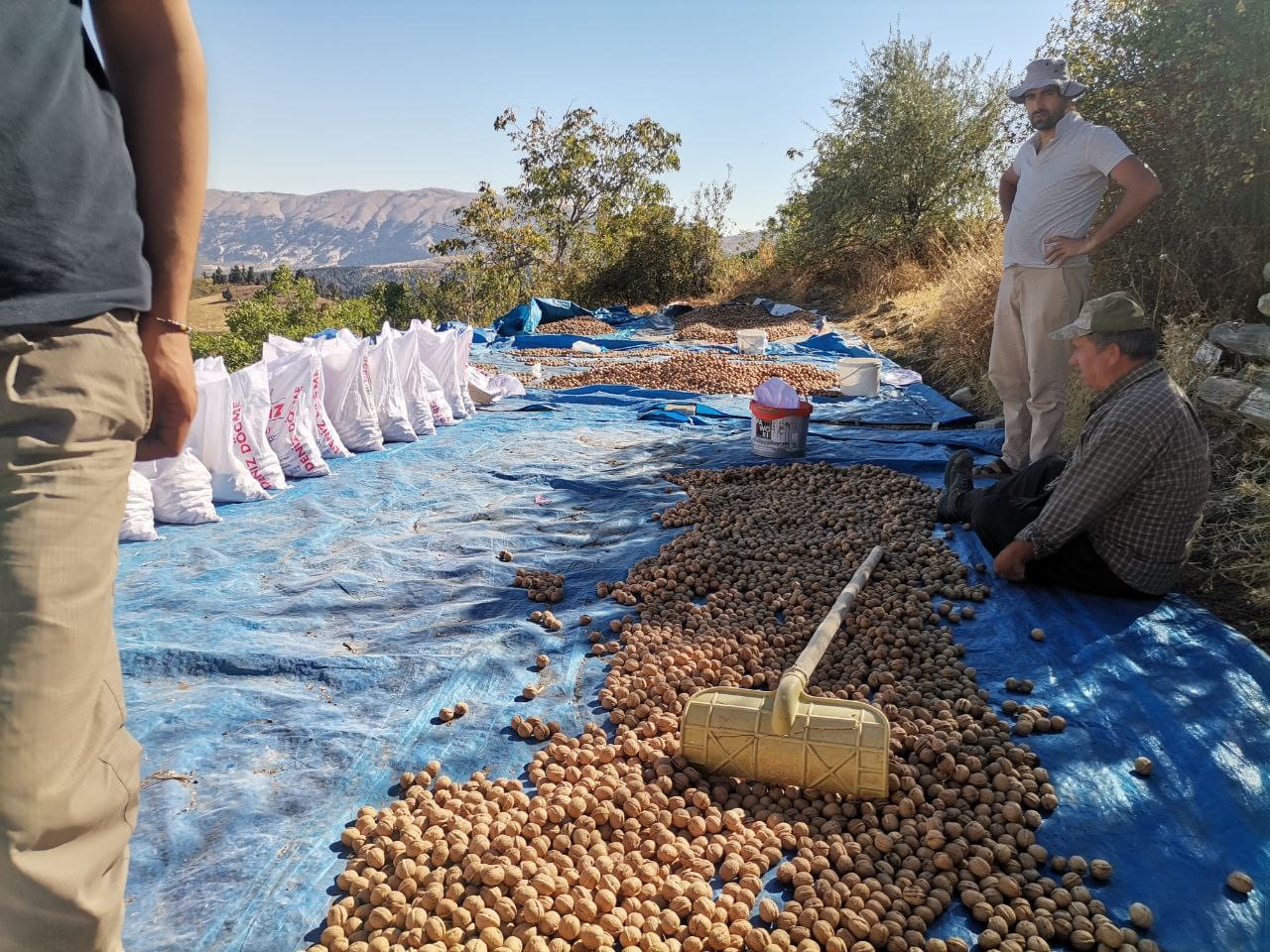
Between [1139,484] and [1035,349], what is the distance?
4.89 feet

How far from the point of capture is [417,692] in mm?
2457

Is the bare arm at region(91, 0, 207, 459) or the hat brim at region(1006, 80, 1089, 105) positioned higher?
the hat brim at region(1006, 80, 1089, 105)

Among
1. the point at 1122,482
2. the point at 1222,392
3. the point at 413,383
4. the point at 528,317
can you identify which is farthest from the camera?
the point at 528,317

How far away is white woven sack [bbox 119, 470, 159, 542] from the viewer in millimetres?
3492

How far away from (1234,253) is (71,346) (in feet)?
17.7

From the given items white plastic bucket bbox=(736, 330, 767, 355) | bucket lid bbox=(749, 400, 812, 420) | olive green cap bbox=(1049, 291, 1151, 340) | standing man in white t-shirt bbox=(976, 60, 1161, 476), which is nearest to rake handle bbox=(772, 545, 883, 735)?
olive green cap bbox=(1049, 291, 1151, 340)

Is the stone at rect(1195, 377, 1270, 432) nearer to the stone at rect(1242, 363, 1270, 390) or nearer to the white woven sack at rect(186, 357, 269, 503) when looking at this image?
the stone at rect(1242, 363, 1270, 390)

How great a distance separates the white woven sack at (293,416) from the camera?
4.43 meters

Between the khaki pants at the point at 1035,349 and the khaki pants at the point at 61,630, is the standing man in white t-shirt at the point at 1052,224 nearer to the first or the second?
the khaki pants at the point at 1035,349

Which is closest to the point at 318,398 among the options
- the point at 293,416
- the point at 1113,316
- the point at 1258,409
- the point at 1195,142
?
the point at 293,416

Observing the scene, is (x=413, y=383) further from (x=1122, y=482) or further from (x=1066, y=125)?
(x=1122, y=482)

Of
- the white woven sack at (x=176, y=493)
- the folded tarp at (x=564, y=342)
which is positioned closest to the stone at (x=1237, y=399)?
the white woven sack at (x=176, y=493)

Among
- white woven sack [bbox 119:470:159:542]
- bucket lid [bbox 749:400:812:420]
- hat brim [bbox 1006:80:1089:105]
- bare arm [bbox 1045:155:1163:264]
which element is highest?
hat brim [bbox 1006:80:1089:105]

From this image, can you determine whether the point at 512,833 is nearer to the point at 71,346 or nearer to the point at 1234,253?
the point at 71,346
